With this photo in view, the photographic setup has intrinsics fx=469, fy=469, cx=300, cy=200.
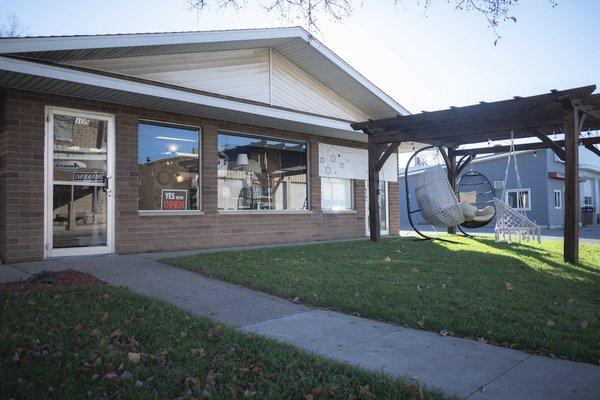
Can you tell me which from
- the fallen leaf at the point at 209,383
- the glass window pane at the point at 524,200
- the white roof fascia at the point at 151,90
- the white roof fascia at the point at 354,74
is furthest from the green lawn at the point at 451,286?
the glass window pane at the point at 524,200

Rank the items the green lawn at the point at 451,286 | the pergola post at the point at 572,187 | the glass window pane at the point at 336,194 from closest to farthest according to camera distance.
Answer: the green lawn at the point at 451,286 < the pergola post at the point at 572,187 < the glass window pane at the point at 336,194

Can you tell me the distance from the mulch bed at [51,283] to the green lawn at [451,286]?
5.38 ft

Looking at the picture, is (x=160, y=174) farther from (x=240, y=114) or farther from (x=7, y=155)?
(x=7, y=155)

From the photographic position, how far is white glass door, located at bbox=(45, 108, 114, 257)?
26.9 ft

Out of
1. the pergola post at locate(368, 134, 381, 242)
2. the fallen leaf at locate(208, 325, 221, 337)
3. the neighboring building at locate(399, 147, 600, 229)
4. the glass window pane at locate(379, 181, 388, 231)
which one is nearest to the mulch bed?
the fallen leaf at locate(208, 325, 221, 337)

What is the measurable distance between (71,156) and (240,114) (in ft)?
11.5

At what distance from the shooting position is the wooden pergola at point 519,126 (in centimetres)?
831

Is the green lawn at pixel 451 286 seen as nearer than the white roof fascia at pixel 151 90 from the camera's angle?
Yes

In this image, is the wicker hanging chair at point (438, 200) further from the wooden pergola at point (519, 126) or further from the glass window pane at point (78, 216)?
the glass window pane at point (78, 216)

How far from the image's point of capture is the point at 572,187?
8.29m

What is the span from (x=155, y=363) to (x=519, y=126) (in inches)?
338

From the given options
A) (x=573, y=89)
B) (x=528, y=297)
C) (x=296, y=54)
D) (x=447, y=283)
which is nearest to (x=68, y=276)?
(x=447, y=283)

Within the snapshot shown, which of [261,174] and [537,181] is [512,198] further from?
[261,174]

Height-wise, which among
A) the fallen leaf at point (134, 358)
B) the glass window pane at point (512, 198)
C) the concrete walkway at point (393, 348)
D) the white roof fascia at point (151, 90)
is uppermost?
the white roof fascia at point (151, 90)
